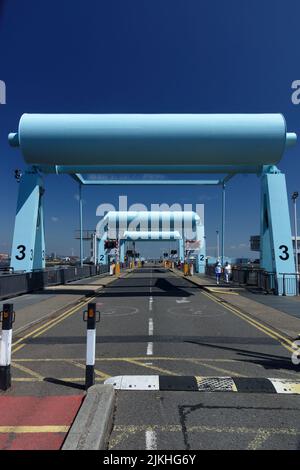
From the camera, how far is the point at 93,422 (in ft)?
14.0

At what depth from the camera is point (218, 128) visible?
1655 centimetres

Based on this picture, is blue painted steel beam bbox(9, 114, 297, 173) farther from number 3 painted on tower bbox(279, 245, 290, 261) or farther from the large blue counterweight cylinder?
number 3 painted on tower bbox(279, 245, 290, 261)

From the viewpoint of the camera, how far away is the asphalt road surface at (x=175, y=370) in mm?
4246

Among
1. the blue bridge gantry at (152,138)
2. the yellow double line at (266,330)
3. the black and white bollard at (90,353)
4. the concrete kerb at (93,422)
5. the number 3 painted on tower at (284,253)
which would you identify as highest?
the blue bridge gantry at (152,138)

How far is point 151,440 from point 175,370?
2683 millimetres

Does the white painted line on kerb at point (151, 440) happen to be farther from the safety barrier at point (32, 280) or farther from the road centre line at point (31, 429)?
the safety barrier at point (32, 280)

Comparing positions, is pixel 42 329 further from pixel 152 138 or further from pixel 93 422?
pixel 152 138

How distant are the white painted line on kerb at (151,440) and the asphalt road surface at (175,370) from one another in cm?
1

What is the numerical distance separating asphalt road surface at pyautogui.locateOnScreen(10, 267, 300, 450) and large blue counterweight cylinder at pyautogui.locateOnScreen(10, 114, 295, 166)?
7.35m

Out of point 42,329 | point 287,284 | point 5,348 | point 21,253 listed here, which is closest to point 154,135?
point 21,253
